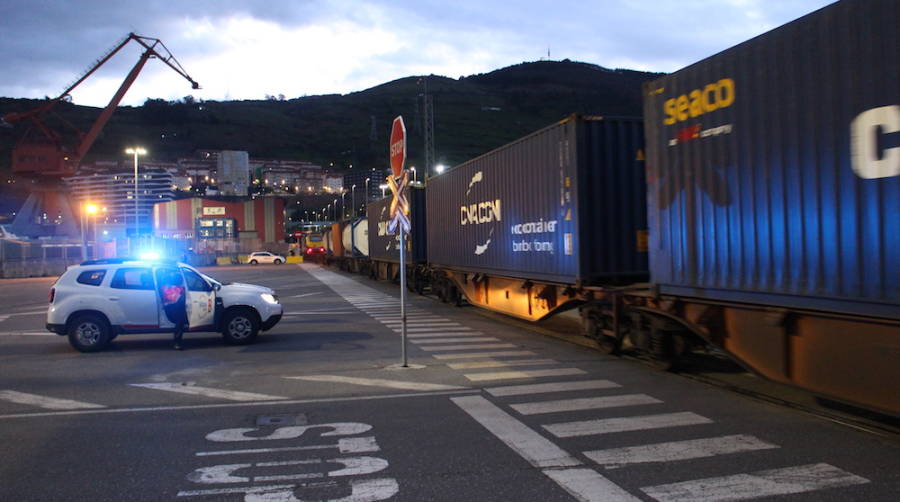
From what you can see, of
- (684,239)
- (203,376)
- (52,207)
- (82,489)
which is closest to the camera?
(82,489)

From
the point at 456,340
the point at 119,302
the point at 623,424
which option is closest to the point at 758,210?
the point at 623,424

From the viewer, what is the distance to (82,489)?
4.89m

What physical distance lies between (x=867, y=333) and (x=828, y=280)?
1.90ft

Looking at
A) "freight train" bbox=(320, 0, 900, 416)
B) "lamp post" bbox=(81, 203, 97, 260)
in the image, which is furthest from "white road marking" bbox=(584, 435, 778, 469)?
"lamp post" bbox=(81, 203, 97, 260)

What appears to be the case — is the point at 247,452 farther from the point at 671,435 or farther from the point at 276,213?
the point at 276,213

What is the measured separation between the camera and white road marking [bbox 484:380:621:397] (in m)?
8.12

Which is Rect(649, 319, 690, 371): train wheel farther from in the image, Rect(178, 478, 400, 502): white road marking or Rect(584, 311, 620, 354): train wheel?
Rect(178, 478, 400, 502): white road marking

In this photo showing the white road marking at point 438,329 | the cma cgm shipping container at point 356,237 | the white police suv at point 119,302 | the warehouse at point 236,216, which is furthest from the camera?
the warehouse at point 236,216

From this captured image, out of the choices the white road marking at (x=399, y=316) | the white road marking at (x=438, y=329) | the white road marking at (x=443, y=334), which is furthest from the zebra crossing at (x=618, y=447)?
the white road marking at (x=399, y=316)

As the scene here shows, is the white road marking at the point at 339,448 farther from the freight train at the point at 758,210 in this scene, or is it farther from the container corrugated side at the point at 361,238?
the container corrugated side at the point at 361,238

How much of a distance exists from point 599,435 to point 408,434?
5.90 ft

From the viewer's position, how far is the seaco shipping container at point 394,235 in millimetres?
24031

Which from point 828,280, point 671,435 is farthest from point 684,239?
point 671,435

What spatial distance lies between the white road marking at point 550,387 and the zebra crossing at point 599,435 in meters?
0.01
